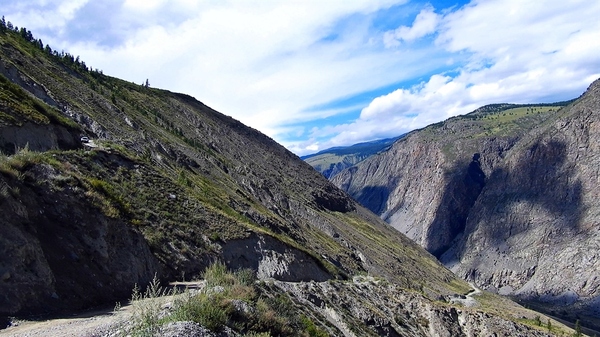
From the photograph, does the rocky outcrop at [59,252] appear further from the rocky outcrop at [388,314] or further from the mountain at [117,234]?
the rocky outcrop at [388,314]

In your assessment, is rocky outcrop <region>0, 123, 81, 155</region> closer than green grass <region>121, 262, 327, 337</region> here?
No

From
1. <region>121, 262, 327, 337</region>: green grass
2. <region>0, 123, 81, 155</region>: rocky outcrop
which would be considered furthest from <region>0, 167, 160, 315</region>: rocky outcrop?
<region>0, 123, 81, 155</region>: rocky outcrop

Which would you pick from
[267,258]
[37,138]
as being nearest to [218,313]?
[37,138]

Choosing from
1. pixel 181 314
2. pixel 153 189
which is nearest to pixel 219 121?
pixel 153 189

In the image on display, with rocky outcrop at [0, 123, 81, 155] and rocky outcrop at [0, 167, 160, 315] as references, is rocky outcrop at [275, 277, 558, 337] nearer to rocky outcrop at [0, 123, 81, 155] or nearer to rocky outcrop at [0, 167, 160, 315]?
rocky outcrop at [0, 167, 160, 315]

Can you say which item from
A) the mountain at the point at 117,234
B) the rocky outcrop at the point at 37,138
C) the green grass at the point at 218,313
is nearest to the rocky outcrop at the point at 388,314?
the mountain at the point at 117,234

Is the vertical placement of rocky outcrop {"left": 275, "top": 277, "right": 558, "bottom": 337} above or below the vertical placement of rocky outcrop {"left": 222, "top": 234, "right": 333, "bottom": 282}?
below

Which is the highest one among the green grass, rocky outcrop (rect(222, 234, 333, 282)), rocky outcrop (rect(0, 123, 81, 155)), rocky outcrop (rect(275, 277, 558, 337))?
rocky outcrop (rect(0, 123, 81, 155))

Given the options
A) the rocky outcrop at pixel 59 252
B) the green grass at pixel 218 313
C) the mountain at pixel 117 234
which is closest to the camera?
the green grass at pixel 218 313

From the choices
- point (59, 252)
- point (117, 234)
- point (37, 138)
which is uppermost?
point (37, 138)

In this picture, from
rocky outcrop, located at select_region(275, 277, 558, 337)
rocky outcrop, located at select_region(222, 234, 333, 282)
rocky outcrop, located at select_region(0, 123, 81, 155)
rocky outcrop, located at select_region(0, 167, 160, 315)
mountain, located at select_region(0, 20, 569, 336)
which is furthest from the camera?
rocky outcrop, located at select_region(222, 234, 333, 282)

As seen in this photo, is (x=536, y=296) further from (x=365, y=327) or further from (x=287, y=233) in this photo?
(x=365, y=327)

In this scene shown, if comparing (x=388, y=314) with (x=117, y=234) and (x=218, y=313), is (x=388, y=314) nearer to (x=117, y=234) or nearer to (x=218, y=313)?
(x=117, y=234)

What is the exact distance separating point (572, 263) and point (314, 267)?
188 metres
